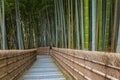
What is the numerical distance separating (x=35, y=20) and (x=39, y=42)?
123 inches

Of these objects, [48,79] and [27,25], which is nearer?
[48,79]

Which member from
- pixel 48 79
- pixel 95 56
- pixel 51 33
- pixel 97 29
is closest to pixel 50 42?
pixel 51 33

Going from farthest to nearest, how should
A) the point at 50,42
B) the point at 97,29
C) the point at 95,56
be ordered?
the point at 50,42 → the point at 97,29 → the point at 95,56

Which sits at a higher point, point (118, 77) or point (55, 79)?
point (118, 77)

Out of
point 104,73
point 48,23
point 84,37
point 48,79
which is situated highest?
point 48,23

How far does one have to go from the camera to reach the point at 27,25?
95.5ft

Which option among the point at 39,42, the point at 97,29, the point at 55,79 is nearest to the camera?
the point at 97,29

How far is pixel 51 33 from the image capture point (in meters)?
27.2

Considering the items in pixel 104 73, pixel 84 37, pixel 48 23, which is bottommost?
pixel 104 73

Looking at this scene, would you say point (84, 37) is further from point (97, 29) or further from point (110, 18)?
point (97, 29)

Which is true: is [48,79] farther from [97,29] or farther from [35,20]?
[35,20]

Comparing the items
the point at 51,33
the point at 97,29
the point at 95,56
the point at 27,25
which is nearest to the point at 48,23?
the point at 51,33

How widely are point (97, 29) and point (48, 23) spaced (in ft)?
65.5

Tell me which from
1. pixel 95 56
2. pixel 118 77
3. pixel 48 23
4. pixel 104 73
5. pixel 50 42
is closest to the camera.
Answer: pixel 118 77
